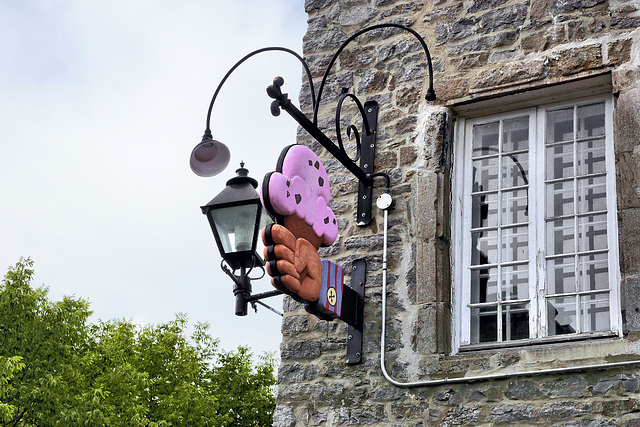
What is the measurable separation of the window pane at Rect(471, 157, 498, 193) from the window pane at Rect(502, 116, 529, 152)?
4.8 inches

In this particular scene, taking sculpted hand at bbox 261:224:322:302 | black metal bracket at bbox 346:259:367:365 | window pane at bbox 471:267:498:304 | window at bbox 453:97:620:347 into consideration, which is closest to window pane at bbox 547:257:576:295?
window at bbox 453:97:620:347

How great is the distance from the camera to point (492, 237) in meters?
5.57

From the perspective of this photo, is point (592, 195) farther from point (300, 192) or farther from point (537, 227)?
point (300, 192)

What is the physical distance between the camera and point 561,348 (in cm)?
490

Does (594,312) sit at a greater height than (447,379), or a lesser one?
greater

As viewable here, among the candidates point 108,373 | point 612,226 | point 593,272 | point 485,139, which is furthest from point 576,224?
point 108,373

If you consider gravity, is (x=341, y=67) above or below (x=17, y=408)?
above

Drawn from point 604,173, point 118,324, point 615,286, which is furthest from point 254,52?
point 118,324

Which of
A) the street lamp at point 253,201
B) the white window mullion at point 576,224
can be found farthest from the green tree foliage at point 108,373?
the white window mullion at point 576,224

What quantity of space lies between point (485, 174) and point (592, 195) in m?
0.69

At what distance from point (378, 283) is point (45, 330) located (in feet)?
28.6

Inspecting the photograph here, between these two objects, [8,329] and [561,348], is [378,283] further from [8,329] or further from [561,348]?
[8,329]

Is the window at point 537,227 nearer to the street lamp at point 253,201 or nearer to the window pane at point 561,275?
the window pane at point 561,275

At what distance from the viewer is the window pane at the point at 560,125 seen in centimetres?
559
